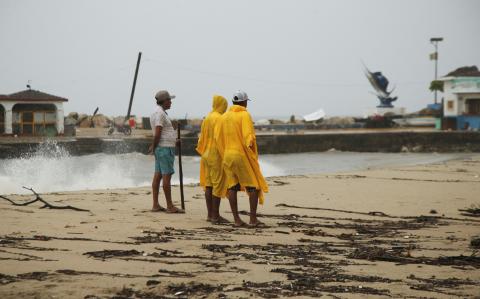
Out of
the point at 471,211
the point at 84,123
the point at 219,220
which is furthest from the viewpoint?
the point at 84,123

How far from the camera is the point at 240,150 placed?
28.5 feet

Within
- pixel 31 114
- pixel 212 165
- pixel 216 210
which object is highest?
pixel 31 114

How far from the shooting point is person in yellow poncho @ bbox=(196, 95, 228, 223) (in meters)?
8.93

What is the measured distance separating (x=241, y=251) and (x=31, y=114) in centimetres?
3666

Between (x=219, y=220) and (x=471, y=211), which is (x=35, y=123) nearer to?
(x=219, y=220)

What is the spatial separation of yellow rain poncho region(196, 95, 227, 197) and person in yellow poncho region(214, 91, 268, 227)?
156mm

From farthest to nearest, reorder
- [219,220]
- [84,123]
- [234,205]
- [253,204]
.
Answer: [84,123] < [219,220] < [234,205] < [253,204]

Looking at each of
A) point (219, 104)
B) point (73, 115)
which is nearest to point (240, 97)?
point (219, 104)

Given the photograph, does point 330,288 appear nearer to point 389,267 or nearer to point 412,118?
point 389,267

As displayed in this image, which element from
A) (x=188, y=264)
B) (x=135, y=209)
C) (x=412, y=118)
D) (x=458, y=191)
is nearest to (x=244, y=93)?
(x=135, y=209)

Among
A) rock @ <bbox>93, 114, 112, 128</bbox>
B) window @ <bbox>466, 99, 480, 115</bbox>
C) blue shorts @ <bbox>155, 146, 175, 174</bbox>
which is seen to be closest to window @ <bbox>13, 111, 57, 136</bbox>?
rock @ <bbox>93, 114, 112, 128</bbox>

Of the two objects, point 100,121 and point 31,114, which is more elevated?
point 31,114

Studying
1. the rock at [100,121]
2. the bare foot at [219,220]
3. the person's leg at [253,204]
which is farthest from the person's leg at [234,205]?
the rock at [100,121]

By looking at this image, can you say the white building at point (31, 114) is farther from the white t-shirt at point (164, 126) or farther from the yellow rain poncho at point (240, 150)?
the yellow rain poncho at point (240, 150)
